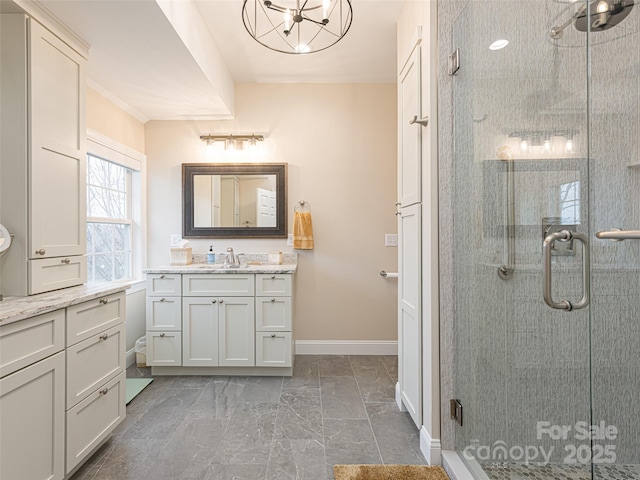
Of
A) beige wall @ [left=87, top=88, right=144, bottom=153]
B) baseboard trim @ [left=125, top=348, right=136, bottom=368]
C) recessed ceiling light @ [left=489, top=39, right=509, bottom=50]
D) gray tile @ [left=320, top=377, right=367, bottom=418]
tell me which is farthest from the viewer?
baseboard trim @ [left=125, top=348, right=136, bottom=368]

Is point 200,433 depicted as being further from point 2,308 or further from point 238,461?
point 2,308

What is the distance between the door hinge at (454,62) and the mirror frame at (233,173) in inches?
74.1

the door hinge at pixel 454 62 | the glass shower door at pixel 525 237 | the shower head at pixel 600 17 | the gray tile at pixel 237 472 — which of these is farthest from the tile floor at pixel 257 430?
the shower head at pixel 600 17

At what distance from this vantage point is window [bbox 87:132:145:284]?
2711 millimetres

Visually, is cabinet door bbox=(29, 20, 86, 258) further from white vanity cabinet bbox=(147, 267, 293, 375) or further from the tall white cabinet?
white vanity cabinet bbox=(147, 267, 293, 375)

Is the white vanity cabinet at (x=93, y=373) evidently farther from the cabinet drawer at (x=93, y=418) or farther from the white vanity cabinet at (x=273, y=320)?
the white vanity cabinet at (x=273, y=320)

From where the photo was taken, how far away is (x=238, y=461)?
1697 mm

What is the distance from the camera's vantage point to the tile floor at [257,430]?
165 cm

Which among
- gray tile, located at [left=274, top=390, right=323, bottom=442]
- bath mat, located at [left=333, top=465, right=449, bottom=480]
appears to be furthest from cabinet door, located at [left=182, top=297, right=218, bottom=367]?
bath mat, located at [left=333, top=465, right=449, bottom=480]

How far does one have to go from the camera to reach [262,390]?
8.17 feet

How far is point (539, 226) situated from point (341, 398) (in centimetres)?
171

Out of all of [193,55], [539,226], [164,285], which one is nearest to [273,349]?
[164,285]

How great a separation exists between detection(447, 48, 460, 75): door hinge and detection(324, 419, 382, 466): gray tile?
1983mm

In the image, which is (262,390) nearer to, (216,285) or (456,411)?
(216,285)
